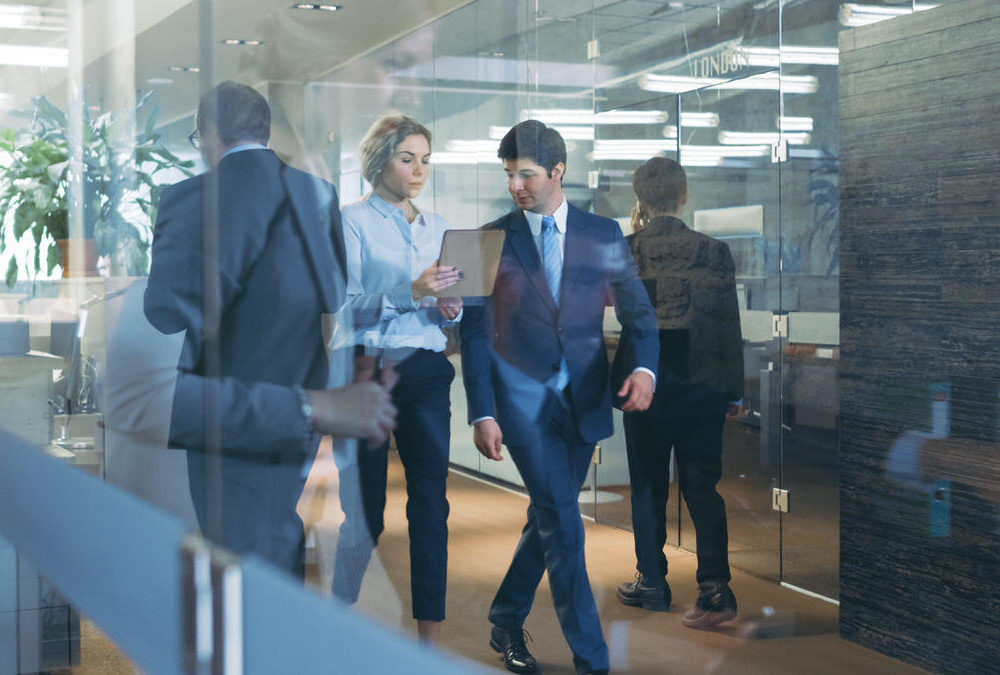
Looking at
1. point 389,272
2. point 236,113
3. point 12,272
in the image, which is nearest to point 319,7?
point 236,113

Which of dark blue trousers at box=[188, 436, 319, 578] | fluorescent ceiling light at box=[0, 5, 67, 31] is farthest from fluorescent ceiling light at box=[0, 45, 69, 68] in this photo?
dark blue trousers at box=[188, 436, 319, 578]

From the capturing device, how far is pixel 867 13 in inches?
65.9

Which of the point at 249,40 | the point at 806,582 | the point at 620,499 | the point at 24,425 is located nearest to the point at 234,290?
the point at 249,40

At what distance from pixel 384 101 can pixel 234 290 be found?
50cm

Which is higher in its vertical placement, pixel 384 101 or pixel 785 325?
pixel 384 101

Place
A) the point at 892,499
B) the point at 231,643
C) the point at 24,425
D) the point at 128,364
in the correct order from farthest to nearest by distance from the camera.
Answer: the point at 24,425
the point at 128,364
the point at 231,643
the point at 892,499

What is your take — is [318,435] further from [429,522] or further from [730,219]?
[730,219]

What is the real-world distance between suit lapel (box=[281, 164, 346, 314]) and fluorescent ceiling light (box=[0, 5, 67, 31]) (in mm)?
1167

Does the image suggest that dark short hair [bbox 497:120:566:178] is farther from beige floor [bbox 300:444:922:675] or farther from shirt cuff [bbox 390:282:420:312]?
beige floor [bbox 300:444:922:675]

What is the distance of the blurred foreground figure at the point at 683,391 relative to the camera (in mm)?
1751

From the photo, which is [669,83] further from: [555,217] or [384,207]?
[384,207]

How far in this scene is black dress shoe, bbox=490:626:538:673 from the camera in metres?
1.75

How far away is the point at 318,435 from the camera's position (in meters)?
1.94

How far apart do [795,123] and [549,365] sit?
578mm
